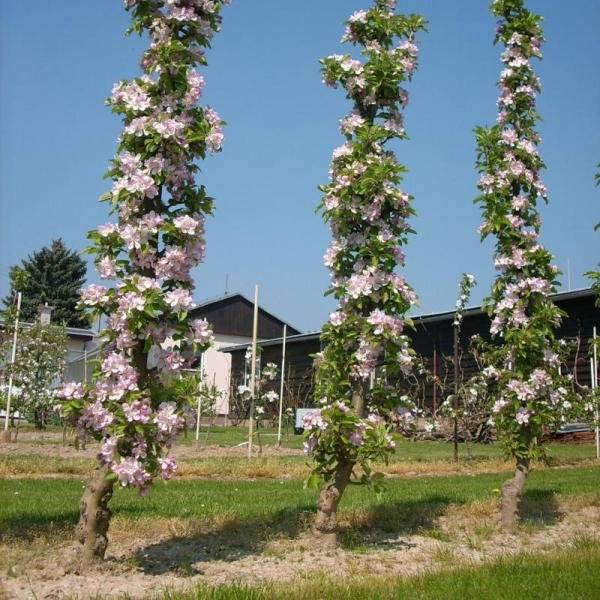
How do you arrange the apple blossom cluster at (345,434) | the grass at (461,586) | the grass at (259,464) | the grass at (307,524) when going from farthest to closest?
the grass at (259,464) → the apple blossom cluster at (345,434) → the grass at (307,524) → the grass at (461,586)

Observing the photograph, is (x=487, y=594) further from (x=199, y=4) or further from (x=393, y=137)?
(x=199, y=4)

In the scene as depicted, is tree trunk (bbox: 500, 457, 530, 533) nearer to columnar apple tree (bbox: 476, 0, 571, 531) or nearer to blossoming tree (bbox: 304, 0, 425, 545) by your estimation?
columnar apple tree (bbox: 476, 0, 571, 531)

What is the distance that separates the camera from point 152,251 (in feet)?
15.9

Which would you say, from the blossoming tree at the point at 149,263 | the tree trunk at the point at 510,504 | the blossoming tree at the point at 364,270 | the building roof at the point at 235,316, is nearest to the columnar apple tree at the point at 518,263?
the tree trunk at the point at 510,504

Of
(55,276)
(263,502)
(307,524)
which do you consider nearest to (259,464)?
(263,502)

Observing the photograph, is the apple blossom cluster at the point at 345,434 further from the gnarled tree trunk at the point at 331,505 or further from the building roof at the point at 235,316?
the building roof at the point at 235,316

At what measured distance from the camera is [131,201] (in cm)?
485

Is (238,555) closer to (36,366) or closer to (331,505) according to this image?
(331,505)

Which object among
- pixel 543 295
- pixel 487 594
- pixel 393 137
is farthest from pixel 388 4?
pixel 487 594

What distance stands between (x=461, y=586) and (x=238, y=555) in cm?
173

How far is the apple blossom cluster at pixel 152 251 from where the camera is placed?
448 cm

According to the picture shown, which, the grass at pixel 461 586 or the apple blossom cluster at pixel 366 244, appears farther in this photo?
the apple blossom cluster at pixel 366 244

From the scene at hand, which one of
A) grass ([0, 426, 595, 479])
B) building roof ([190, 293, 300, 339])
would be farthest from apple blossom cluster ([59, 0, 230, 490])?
building roof ([190, 293, 300, 339])

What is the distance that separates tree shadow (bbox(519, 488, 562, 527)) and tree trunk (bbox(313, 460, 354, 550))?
2.25 metres
